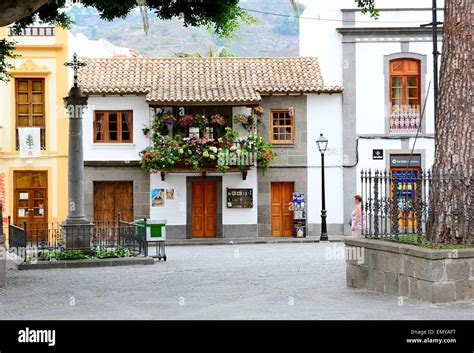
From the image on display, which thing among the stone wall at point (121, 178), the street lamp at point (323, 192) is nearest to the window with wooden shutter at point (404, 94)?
the street lamp at point (323, 192)

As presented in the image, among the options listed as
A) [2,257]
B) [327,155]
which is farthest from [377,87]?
[2,257]

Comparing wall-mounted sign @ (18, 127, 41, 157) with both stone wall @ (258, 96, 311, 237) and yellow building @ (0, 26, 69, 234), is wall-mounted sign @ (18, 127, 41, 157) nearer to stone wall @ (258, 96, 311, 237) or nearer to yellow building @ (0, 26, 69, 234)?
yellow building @ (0, 26, 69, 234)

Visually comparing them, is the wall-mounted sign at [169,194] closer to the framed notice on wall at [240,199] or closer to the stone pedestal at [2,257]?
the framed notice on wall at [240,199]

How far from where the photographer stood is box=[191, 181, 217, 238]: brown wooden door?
33344mm

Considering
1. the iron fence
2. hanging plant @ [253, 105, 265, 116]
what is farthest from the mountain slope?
the iron fence

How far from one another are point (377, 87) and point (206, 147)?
664cm

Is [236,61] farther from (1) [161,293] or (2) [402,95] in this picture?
(1) [161,293]

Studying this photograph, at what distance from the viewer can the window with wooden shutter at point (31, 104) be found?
1284 inches

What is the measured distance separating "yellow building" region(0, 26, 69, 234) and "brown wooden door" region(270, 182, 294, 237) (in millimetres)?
7498

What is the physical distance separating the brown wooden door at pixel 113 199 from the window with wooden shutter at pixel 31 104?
2572 mm

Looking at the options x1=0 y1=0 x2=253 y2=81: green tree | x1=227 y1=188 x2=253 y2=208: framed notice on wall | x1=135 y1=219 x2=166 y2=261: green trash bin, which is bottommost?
x1=135 y1=219 x2=166 y2=261: green trash bin

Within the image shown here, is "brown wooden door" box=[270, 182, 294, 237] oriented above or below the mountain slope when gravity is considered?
below

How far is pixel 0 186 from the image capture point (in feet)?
106

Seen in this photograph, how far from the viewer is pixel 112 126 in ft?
108
